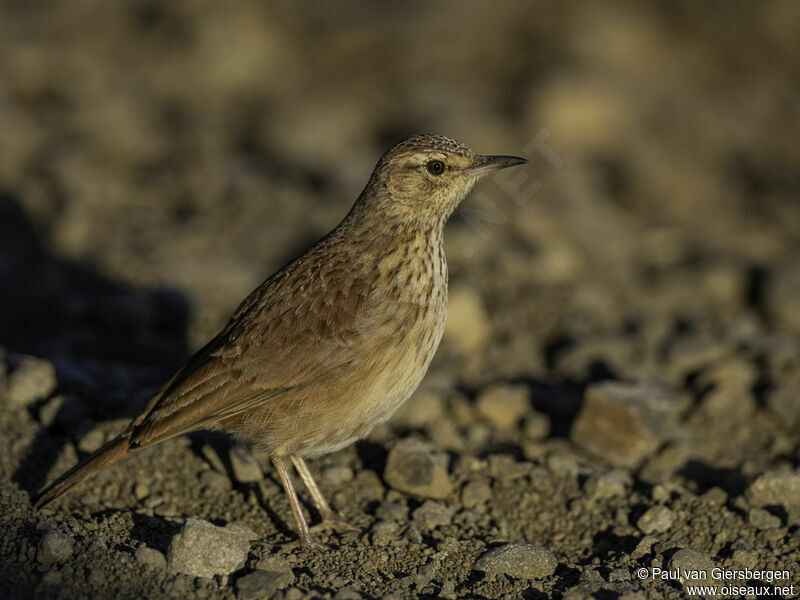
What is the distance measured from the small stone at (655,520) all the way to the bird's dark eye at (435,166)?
221 centimetres

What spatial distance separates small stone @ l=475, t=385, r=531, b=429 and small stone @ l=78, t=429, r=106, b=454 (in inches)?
96.3

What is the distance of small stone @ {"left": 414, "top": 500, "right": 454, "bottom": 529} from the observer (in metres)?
5.27

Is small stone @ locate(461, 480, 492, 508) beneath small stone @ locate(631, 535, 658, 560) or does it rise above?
above

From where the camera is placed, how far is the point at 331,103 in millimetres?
11914

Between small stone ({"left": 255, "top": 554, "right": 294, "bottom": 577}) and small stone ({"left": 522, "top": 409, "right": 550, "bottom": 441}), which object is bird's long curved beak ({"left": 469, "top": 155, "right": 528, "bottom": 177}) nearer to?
small stone ({"left": 522, "top": 409, "right": 550, "bottom": 441})

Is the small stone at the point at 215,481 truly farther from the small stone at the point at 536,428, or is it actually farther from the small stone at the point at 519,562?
the small stone at the point at 536,428

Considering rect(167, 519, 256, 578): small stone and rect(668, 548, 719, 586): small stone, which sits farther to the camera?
rect(668, 548, 719, 586): small stone

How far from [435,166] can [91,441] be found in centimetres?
255

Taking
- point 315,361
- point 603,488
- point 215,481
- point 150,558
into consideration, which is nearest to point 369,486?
point 215,481

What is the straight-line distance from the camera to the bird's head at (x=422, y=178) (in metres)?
5.39

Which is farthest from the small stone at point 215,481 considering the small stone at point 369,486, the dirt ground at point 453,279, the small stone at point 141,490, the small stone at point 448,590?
the small stone at point 448,590

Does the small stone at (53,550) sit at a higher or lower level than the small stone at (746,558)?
higher

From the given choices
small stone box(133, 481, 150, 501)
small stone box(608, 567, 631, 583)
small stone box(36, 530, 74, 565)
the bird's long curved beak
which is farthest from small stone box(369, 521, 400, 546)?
the bird's long curved beak

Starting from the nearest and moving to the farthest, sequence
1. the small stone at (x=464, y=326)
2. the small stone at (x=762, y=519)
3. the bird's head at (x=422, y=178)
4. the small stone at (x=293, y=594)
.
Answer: the small stone at (x=293, y=594)
the small stone at (x=762, y=519)
the bird's head at (x=422, y=178)
the small stone at (x=464, y=326)
